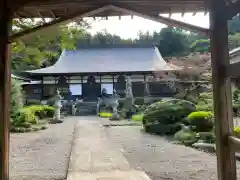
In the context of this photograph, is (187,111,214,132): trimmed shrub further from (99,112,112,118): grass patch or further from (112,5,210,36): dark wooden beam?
(99,112,112,118): grass patch

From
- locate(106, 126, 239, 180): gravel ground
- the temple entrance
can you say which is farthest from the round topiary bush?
the temple entrance

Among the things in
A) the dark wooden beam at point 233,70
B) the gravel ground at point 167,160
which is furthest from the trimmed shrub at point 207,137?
the dark wooden beam at point 233,70

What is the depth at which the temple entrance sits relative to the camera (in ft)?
79.4

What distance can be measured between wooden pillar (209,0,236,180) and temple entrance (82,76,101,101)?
69.7 feet

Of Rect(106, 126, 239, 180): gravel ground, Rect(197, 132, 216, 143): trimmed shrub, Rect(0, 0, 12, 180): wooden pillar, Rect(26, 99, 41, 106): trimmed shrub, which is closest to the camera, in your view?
Rect(0, 0, 12, 180): wooden pillar

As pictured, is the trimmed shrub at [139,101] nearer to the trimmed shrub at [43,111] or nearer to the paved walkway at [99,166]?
the trimmed shrub at [43,111]

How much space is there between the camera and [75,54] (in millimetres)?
27562

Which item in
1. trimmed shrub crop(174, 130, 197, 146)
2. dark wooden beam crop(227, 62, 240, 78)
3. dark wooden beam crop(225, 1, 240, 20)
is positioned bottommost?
trimmed shrub crop(174, 130, 197, 146)

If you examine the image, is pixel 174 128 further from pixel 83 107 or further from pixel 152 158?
pixel 83 107

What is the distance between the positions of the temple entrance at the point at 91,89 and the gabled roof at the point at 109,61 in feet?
3.22

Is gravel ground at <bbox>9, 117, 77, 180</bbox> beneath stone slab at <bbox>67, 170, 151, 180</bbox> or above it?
beneath

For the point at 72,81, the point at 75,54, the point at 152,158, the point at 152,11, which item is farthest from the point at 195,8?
the point at 75,54

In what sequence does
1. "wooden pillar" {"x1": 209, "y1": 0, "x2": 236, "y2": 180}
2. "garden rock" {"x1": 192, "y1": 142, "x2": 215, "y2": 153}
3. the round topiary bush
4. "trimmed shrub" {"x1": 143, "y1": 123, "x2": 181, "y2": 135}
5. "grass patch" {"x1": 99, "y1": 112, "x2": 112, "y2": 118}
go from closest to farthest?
1. "wooden pillar" {"x1": 209, "y1": 0, "x2": 236, "y2": 180}
2. "garden rock" {"x1": 192, "y1": 142, "x2": 215, "y2": 153}
3. "trimmed shrub" {"x1": 143, "y1": 123, "x2": 181, "y2": 135}
4. the round topiary bush
5. "grass patch" {"x1": 99, "y1": 112, "x2": 112, "y2": 118}

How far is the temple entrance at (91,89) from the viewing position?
953 inches
